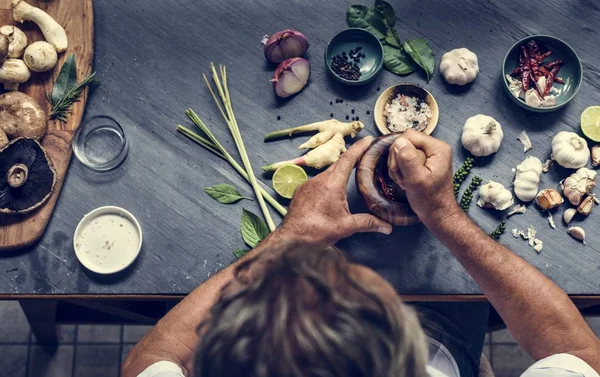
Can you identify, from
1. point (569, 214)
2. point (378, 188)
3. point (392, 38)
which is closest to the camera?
point (378, 188)

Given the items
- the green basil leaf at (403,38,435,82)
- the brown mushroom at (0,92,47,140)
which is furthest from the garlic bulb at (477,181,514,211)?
the brown mushroom at (0,92,47,140)

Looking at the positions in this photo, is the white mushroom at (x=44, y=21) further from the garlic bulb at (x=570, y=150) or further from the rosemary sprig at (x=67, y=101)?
the garlic bulb at (x=570, y=150)

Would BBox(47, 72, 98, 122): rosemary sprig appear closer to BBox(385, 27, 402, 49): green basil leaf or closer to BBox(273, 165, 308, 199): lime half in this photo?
BBox(273, 165, 308, 199): lime half

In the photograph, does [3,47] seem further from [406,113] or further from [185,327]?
[406,113]

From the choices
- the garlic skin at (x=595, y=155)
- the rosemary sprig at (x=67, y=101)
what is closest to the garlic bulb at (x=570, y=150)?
the garlic skin at (x=595, y=155)

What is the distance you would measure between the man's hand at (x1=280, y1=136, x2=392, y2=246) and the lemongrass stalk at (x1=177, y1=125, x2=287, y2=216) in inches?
4.7

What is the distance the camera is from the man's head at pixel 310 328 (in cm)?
122

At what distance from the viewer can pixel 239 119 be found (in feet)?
6.52

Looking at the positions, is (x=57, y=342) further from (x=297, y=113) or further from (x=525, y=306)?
(x=525, y=306)

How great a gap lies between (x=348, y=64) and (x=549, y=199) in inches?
28.1

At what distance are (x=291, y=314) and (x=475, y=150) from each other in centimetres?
92

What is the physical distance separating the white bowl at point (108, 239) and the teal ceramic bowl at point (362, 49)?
0.76 m

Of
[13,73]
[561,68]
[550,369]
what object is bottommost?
[13,73]

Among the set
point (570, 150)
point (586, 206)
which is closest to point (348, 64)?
point (570, 150)
